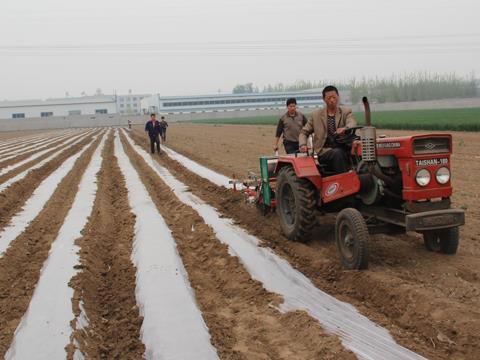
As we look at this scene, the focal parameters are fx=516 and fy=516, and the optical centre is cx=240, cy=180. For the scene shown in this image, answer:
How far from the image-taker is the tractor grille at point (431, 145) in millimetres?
4277

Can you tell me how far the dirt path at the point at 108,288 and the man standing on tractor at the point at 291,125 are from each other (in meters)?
2.47

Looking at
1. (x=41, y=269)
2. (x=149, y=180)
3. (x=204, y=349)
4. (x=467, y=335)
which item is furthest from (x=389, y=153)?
(x=149, y=180)

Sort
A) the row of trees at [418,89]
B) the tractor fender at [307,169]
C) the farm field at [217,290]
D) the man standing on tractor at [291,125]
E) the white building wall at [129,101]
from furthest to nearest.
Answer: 1. the white building wall at [129,101]
2. the row of trees at [418,89]
3. the man standing on tractor at [291,125]
4. the tractor fender at [307,169]
5. the farm field at [217,290]

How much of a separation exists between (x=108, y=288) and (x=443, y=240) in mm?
3075

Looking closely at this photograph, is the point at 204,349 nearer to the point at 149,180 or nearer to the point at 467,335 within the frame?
the point at 467,335

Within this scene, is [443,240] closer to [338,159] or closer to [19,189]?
[338,159]

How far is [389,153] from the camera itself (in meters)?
4.46

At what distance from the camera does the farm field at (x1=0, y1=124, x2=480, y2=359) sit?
3.22 metres

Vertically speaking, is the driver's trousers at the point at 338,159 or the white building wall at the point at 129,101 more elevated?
the white building wall at the point at 129,101

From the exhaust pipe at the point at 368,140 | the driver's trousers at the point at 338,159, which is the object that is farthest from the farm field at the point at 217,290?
the exhaust pipe at the point at 368,140

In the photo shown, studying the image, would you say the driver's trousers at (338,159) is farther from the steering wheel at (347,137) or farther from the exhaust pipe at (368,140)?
the exhaust pipe at (368,140)

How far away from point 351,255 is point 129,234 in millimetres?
2898

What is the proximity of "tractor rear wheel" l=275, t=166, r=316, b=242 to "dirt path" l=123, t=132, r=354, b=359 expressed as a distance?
0.79m

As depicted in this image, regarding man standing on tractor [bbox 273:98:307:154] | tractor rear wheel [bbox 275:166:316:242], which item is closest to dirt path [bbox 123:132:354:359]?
tractor rear wheel [bbox 275:166:316:242]
